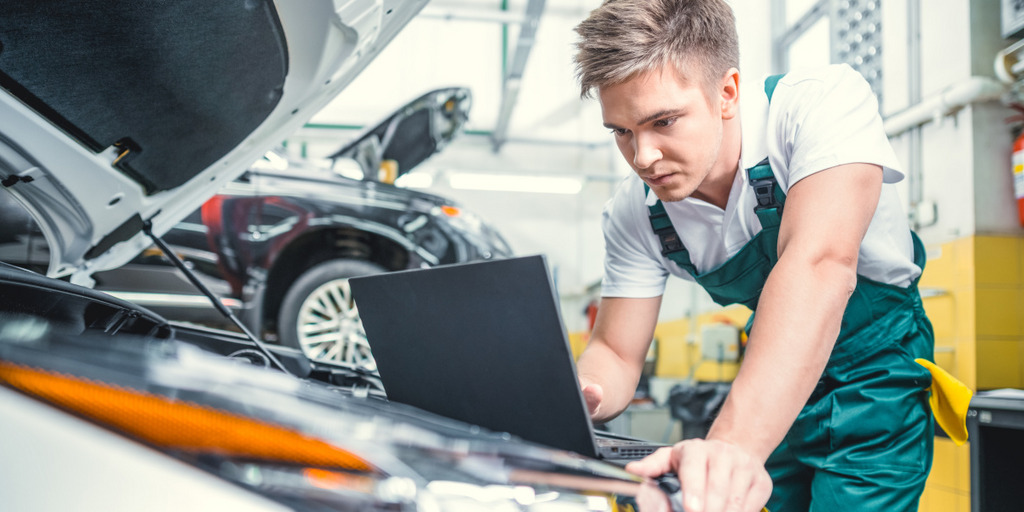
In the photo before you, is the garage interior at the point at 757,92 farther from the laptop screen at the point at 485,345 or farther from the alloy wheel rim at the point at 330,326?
the alloy wheel rim at the point at 330,326

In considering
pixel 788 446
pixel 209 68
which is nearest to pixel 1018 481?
pixel 788 446

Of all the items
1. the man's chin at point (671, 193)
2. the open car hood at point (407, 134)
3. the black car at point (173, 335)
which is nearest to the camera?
the black car at point (173, 335)

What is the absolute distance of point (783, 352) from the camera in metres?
0.79

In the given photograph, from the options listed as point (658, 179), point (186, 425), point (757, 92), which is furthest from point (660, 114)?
point (186, 425)

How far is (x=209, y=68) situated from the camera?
122 cm

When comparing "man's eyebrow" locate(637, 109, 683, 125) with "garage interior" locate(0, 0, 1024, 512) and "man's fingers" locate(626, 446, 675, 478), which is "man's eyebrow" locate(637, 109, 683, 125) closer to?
"garage interior" locate(0, 0, 1024, 512)

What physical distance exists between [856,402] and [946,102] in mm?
2593

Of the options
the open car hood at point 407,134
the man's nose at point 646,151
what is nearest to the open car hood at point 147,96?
the man's nose at point 646,151

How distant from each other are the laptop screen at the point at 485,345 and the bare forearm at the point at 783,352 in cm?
17

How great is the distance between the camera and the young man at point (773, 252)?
818mm

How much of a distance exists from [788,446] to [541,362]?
75 cm

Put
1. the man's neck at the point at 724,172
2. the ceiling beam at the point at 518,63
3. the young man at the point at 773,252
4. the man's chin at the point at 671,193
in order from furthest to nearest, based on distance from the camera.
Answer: the ceiling beam at the point at 518,63
the man's neck at the point at 724,172
the man's chin at the point at 671,193
the young man at the point at 773,252

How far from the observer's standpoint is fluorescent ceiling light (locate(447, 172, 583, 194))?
9.11m

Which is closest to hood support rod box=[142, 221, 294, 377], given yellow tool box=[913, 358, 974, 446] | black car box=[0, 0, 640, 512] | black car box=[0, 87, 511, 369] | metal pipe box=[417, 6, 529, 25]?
black car box=[0, 0, 640, 512]
